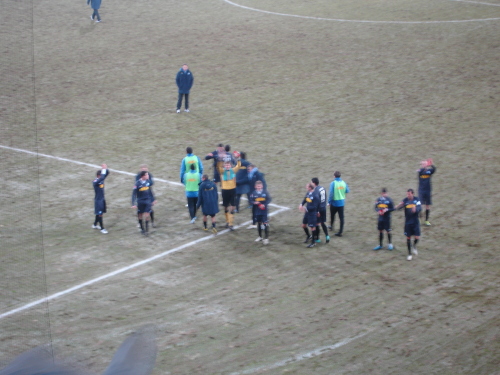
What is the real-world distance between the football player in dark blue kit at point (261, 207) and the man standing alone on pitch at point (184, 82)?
32.9ft

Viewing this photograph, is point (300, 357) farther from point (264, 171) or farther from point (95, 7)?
point (95, 7)

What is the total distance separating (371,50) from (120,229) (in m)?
18.7

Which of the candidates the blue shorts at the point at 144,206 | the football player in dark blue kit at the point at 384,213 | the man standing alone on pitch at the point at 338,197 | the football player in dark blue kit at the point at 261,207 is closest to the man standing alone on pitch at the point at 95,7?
the blue shorts at the point at 144,206

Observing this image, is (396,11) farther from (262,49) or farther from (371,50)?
(262,49)

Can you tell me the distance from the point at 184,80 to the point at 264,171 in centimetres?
625

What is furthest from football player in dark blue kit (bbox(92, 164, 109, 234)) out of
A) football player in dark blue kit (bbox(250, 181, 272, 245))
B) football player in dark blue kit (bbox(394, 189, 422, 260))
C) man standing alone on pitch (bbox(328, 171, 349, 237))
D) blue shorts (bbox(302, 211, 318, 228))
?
football player in dark blue kit (bbox(394, 189, 422, 260))

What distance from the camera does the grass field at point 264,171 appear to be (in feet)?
38.0

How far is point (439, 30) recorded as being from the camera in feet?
108

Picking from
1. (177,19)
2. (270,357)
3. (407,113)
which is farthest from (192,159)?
(177,19)

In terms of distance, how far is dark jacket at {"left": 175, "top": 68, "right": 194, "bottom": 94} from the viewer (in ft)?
81.9

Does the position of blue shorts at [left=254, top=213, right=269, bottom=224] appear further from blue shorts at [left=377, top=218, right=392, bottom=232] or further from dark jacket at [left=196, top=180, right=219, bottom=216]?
blue shorts at [left=377, top=218, right=392, bottom=232]

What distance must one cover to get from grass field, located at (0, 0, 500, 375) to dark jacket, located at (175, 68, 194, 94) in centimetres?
117

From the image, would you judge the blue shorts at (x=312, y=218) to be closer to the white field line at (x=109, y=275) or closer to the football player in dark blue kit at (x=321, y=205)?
the football player in dark blue kit at (x=321, y=205)

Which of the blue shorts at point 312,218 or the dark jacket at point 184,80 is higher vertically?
the dark jacket at point 184,80
